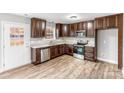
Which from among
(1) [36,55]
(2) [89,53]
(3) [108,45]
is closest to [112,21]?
(3) [108,45]

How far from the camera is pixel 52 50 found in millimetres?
6598

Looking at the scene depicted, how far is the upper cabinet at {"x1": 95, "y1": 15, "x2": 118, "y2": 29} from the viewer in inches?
192

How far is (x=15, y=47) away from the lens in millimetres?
4914

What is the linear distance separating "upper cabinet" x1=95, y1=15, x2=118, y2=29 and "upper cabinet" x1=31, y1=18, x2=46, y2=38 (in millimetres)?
2717

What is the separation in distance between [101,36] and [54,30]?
306 cm

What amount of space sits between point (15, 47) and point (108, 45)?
14.3 feet

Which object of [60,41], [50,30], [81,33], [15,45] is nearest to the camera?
[15,45]

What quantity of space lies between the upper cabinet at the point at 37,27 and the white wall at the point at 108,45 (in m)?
3.00

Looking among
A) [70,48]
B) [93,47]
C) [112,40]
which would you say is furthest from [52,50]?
[112,40]

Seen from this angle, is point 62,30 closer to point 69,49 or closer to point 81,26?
point 69,49

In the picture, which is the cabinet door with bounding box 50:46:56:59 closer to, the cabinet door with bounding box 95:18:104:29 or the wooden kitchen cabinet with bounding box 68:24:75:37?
the wooden kitchen cabinet with bounding box 68:24:75:37

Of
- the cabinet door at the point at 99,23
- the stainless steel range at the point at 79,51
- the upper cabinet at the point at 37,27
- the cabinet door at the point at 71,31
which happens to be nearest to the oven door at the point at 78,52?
the stainless steel range at the point at 79,51

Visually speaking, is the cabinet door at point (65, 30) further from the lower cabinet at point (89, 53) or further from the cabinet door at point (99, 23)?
the cabinet door at point (99, 23)
